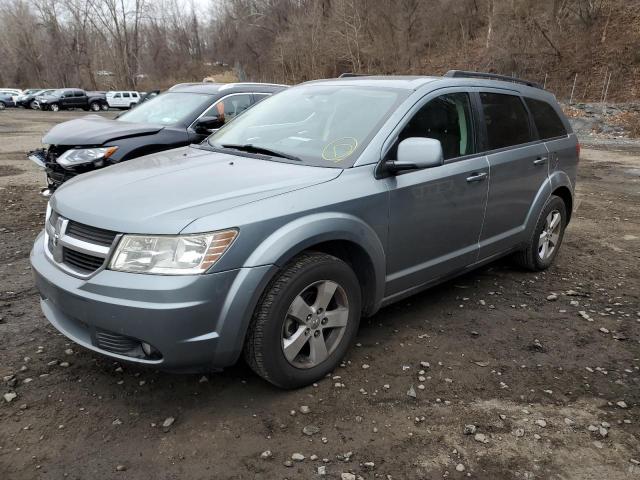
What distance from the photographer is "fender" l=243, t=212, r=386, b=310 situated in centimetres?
263

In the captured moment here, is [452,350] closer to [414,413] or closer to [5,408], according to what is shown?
Answer: [414,413]

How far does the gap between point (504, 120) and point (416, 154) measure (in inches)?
61.9

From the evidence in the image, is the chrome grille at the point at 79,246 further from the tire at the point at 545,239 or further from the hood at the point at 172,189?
the tire at the point at 545,239

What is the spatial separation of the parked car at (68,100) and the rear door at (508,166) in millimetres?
41330

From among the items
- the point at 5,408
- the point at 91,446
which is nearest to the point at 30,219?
the point at 5,408

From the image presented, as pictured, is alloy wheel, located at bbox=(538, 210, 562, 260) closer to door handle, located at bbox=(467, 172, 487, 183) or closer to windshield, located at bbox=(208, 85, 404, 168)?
door handle, located at bbox=(467, 172, 487, 183)

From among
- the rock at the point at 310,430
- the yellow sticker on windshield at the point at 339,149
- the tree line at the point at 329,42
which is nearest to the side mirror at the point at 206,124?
the yellow sticker on windshield at the point at 339,149

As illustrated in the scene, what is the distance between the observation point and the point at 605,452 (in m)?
2.60

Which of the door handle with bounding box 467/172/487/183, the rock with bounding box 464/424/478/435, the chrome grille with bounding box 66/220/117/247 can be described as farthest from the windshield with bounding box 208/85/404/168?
the rock with bounding box 464/424/478/435

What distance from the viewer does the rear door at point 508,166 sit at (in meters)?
4.08

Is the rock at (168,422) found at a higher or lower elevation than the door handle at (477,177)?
lower

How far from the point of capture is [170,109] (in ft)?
22.7

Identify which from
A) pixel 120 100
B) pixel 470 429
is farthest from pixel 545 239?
pixel 120 100

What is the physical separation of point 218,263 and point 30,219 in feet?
17.1
